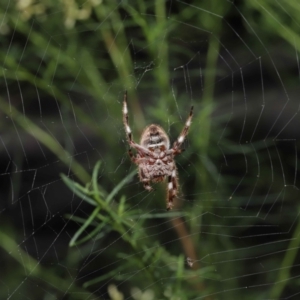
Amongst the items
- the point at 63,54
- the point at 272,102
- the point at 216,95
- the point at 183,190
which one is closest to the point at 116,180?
the point at 183,190

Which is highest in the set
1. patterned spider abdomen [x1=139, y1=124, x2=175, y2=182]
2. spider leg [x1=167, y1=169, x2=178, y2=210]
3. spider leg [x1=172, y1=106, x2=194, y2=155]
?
spider leg [x1=172, y1=106, x2=194, y2=155]

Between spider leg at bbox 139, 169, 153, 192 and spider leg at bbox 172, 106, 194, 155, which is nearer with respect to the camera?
spider leg at bbox 172, 106, 194, 155

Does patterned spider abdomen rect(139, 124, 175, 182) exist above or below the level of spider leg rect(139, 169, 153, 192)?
above

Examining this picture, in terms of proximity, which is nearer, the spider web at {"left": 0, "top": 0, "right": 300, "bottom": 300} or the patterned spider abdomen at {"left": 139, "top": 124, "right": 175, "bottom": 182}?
the spider web at {"left": 0, "top": 0, "right": 300, "bottom": 300}

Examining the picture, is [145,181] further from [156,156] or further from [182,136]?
[182,136]

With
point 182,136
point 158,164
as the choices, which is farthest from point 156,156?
point 182,136

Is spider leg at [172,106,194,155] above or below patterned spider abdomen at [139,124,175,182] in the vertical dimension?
above
